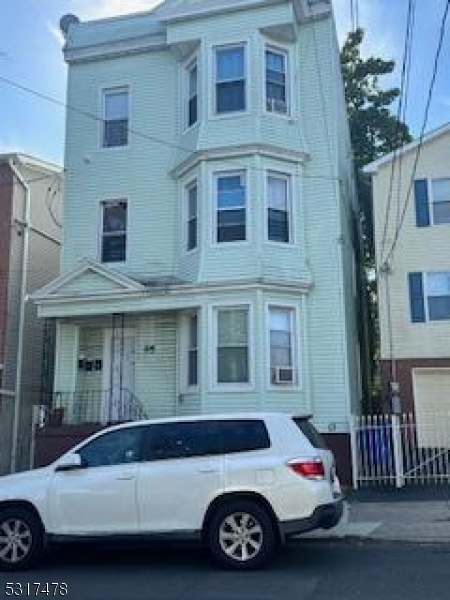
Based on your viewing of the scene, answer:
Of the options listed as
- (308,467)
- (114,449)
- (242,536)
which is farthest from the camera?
(114,449)

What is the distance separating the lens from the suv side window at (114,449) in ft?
29.2

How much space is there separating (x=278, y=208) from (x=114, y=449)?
995 centimetres

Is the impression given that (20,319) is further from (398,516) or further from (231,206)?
(398,516)

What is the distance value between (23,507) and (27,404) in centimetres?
1183

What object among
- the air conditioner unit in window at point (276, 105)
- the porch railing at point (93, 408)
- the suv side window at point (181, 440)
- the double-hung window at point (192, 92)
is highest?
the double-hung window at point (192, 92)

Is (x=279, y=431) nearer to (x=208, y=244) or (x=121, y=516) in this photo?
(x=121, y=516)

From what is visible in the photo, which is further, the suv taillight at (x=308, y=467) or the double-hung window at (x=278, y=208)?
the double-hung window at (x=278, y=208)

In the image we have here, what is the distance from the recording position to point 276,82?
18.4 metres

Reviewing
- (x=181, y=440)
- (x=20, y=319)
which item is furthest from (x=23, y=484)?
(x=20, y=319)

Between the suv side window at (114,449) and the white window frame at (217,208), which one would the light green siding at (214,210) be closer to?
the white window frame at (217,208)

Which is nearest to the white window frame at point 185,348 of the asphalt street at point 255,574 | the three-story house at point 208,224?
the three-story house at point 208,224

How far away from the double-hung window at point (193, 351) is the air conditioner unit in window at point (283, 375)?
6.18 feet

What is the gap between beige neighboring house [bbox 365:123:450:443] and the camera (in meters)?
19.5

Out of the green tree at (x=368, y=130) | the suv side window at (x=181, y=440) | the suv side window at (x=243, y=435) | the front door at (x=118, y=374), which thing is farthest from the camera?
the green tree at (x=368, y=130)
